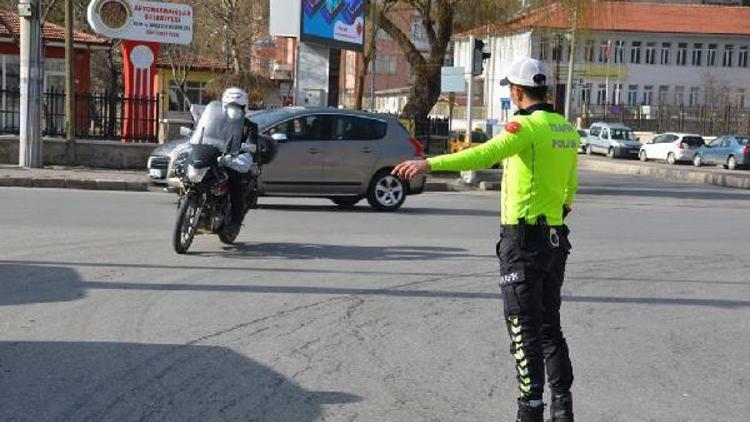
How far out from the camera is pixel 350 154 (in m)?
15.4

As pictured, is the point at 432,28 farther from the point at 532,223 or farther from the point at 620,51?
the point at 620,51

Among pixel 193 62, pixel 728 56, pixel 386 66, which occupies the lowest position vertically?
pixel 193 62

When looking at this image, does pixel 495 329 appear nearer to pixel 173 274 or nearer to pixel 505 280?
pixel 505 280

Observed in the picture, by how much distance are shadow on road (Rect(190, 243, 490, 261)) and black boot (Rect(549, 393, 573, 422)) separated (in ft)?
17.7

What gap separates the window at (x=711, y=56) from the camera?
7644 cm

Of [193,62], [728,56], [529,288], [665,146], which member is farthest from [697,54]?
[529,288]

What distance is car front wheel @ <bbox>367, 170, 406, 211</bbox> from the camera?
15594 millimetres

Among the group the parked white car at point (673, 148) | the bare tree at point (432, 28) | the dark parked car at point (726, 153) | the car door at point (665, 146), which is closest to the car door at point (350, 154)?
the bare tree at point (432, 28)

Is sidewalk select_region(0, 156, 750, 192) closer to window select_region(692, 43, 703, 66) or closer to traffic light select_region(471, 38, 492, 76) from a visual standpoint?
traffic light select_region(471, 38, 492, 76)

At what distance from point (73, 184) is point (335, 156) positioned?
5.81 meters

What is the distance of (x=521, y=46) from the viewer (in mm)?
66500

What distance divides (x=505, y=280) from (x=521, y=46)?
63935 mm

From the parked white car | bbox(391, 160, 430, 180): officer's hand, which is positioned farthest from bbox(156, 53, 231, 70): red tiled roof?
bbox(391, 160, 430, 180): officer's hand

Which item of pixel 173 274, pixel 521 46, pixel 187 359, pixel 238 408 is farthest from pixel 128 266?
pixel 521 46
